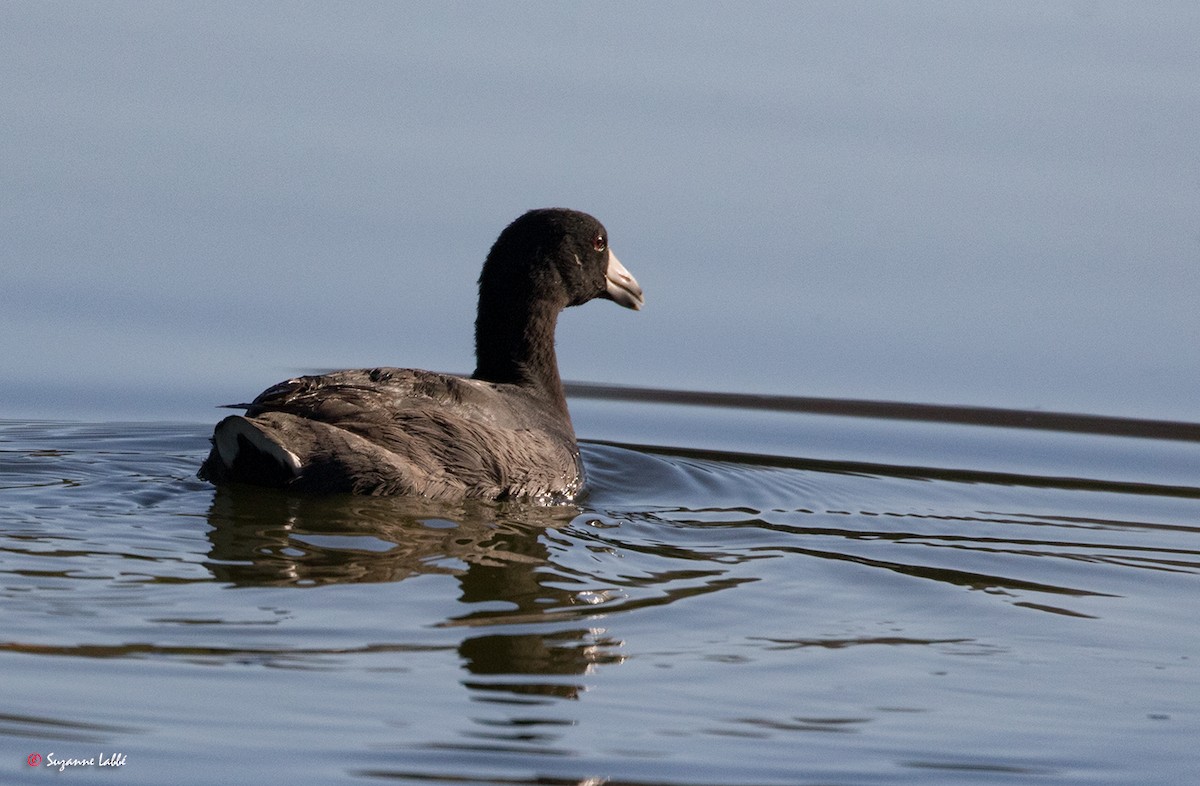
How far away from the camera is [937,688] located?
601cm

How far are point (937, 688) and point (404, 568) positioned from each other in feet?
7.06

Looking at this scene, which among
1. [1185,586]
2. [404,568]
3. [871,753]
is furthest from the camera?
[1185,586]

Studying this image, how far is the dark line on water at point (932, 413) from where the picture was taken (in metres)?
10.9

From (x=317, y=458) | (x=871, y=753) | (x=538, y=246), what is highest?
(x=538, y=246)

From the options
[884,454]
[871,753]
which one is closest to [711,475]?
[884,454]

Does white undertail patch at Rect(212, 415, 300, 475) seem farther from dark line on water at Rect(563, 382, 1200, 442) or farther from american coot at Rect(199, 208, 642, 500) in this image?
dark line on water at Rect(563, 382, 1200, 442)

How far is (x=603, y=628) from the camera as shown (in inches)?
254

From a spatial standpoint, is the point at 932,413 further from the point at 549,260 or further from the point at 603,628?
the point at 603,628

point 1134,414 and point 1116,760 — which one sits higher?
point 1134,414

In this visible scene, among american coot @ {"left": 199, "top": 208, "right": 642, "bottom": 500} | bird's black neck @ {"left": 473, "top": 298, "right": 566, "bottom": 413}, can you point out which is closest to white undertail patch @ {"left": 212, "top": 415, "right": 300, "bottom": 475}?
american coot @ {"left": 199, "top": 208, "right": 642, "bottom": 500}

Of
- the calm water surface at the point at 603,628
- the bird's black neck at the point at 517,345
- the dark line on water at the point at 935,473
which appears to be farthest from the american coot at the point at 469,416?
the dark line on water at the point at 935,473

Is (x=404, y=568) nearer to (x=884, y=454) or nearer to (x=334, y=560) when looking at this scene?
(x=334, y=560)

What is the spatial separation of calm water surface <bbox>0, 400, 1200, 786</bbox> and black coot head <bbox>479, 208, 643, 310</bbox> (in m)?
1.05

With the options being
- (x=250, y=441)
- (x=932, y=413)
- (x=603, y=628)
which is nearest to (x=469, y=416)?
(x=250, y=441)
